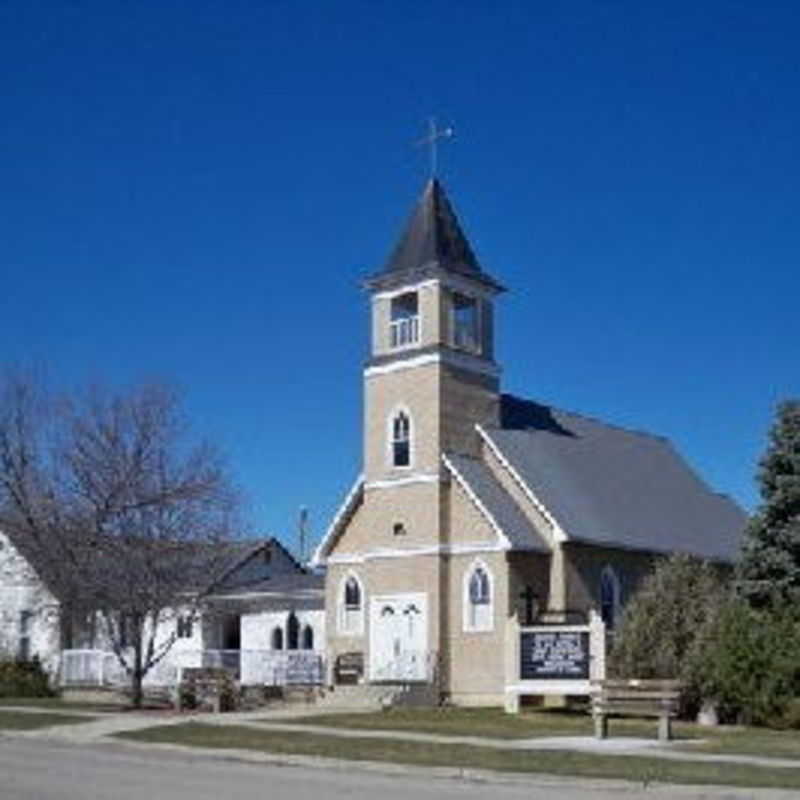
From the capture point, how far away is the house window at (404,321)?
43.3m

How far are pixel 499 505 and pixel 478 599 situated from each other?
2.50 meters

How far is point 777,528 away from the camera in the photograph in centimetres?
3625

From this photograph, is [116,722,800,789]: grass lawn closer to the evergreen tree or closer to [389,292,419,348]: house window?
the evergreen tree

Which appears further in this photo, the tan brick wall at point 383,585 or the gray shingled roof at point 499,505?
the tan brick wall at point 383,585

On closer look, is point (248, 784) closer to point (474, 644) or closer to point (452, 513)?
point (474, 644)

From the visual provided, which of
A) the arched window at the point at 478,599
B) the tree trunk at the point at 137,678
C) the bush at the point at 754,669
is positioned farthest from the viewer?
the arched window at the point at 478,599

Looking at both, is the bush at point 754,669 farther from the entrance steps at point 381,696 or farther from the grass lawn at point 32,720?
the grass lawn at point 32,720

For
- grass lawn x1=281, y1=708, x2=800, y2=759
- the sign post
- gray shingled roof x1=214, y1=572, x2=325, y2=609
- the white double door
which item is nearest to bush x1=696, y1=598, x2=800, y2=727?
grass lawn x1=281, y1=708, x2=800, y2=759

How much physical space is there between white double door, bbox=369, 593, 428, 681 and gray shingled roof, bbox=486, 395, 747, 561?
452cm

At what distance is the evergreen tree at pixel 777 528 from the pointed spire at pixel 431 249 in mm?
10458

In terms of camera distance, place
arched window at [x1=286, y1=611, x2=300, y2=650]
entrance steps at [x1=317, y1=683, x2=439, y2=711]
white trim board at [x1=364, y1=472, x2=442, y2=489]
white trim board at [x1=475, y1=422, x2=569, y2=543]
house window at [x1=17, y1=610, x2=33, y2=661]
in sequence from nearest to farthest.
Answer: entrance steps at [x1=317, y1=683, x2=439, y2=711]
white trim board at [x1=475, y1=422, x2=569, y2=543]
white trim board at [x1=364, y1=472, x2=442, y2=489]
arched window at [x1=286, y1=611, x2=300, y2=650]
house window at [x1=17, y1=610, x2=33, y2=661]

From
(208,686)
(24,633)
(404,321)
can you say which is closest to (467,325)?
(404,321)

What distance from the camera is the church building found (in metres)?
41.3

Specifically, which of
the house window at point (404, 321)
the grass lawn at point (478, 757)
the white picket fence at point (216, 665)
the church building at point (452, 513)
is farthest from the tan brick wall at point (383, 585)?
the grass lawn at point (478, 757)
